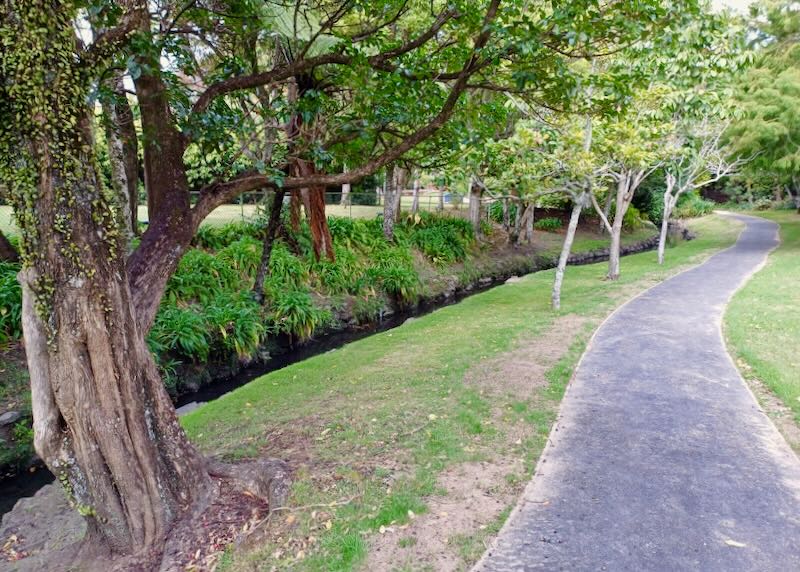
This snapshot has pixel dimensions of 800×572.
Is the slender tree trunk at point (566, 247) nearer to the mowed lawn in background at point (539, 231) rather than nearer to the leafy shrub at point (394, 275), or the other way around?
the leafy shrub at point (394, 275)

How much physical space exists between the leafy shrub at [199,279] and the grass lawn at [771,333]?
1009cm

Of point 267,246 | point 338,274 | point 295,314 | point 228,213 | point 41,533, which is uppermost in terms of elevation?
point 228,213

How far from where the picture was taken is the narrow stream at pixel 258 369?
20.9 ft

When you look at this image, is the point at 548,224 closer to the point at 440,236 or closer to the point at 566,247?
the point at 440,236

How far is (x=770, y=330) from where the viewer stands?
346 inches

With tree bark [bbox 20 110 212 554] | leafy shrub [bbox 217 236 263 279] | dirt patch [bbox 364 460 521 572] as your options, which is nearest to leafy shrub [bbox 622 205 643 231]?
leafy shrub [bbox 217 236 263 279]

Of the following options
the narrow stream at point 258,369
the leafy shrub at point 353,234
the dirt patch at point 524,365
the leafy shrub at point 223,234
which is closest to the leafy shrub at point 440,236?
the narrow stream at point 258,369

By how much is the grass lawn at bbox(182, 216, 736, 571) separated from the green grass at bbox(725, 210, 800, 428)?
232 centimetres

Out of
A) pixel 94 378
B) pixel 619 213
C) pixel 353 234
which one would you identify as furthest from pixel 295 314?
pixel 619 213

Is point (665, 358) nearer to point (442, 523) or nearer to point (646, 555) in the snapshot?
point (646, 555)

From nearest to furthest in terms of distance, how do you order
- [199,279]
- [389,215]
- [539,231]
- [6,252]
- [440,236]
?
[6,252]
[199,279]
[389,215]
[440,236]
[539,231]

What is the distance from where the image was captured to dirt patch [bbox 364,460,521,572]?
3.67m

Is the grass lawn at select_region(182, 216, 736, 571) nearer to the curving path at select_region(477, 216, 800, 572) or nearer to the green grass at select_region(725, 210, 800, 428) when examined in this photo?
the curving path at select_region(477, 216, 800, 572)

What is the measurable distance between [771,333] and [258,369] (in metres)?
9.22
